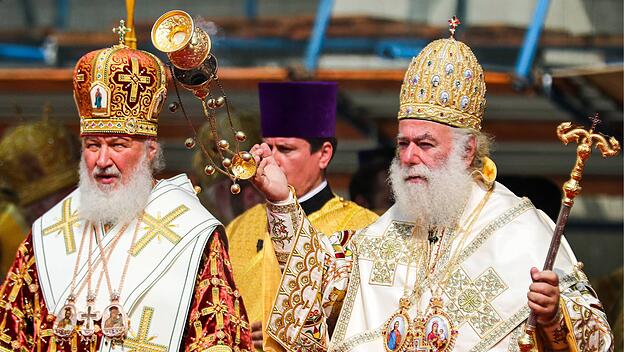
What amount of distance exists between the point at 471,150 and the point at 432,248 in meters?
0.46

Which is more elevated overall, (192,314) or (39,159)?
(192,314)

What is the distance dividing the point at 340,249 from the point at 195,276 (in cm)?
68

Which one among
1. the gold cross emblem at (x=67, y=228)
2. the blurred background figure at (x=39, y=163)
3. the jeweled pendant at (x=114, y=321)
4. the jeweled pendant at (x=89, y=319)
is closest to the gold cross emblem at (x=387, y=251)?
the jeweled pendant at (x=114, y=321)

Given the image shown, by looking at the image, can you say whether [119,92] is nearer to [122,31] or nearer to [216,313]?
[122,31]

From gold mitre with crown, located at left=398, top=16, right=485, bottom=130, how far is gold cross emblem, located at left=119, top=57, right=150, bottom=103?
46.8 inches

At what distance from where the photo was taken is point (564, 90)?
36.3 ft

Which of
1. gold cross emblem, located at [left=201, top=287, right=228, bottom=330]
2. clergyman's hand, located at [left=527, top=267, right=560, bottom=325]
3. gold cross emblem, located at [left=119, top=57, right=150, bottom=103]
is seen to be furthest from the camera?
gold cross emblem, located at [left=119, top=57, right=150, bottom=103]

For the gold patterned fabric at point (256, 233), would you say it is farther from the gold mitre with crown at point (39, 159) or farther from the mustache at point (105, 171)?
the gold mitre with crown at point (39, 159)

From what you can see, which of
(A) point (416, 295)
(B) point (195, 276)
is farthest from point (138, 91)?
(A) point (416, 295)

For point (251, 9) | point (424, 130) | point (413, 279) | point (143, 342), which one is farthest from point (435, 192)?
point (251, 9)

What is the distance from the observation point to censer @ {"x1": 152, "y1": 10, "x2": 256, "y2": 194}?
23.8 feet

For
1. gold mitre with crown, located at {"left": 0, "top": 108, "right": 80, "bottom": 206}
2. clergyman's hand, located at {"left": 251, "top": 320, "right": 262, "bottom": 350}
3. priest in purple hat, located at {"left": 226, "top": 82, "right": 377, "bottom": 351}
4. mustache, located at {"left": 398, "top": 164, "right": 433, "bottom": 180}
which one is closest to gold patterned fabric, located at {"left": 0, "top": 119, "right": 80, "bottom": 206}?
gold mitre with crown, located at {"left": 0, "top": 108, "right": 80, "bottom": 206}

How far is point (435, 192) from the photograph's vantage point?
7520mm

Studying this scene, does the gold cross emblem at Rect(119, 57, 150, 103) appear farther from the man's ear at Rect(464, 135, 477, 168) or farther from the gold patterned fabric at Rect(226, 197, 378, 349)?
the man's ear at Rect(464, 135, 477, 168)
